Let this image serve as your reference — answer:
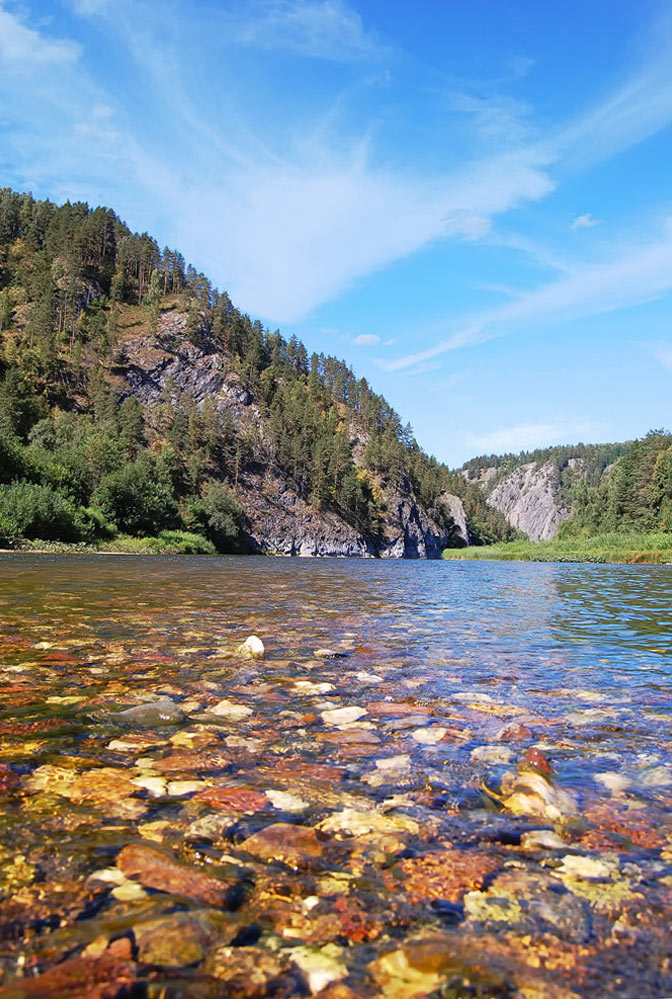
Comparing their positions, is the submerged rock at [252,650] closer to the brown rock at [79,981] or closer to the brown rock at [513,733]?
the brown rock at [513,733]

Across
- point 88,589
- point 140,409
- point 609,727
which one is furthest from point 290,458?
→ point 609,727

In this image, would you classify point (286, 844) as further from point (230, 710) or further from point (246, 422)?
point (246, 422)

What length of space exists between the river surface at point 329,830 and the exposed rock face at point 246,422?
103 m

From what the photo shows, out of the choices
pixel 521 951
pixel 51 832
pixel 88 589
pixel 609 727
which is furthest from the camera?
pixel 88 589

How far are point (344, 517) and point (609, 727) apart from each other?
13597 centimetres

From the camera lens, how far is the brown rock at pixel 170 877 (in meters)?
2.20

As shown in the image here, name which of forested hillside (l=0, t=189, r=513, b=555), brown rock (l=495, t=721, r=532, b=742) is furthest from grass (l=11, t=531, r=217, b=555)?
brown rock (l=495, t=721, r=532, b=742)

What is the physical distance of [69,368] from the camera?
11100cm

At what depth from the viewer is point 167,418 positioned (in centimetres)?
11606

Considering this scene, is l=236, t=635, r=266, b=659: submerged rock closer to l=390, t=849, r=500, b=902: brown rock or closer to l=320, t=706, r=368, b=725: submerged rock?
l=320, t=706, r=368, b=725: submerged rock

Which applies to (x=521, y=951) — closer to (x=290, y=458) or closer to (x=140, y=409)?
(x=140, y=409)

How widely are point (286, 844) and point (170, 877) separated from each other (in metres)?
0.55

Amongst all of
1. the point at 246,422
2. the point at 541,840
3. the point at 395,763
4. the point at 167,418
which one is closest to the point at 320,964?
the point at 541,840

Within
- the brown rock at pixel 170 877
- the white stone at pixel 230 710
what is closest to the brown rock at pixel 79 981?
the brown rock at pixel 170 877
